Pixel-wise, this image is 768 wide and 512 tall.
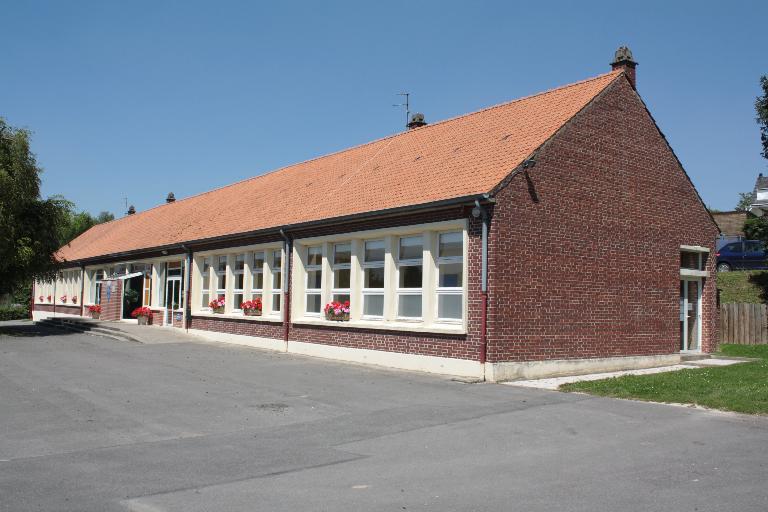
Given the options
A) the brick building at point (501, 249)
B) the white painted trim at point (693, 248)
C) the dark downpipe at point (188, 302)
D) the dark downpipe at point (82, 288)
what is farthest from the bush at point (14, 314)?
the white painted trim at point (693, 248)

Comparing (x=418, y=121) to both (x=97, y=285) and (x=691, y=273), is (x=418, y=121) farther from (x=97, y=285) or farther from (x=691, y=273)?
(x=97, y=285)

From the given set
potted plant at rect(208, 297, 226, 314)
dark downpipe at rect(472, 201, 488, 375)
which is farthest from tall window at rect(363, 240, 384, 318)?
potted plant at rect(208, 297, 226, 314)

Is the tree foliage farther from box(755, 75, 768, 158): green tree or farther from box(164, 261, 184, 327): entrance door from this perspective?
box(164, 261, 184, 327): entrance door

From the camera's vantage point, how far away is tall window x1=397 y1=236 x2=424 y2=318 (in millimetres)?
16406

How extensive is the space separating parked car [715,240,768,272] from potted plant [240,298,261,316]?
73.6 feet

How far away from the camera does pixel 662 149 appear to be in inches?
744

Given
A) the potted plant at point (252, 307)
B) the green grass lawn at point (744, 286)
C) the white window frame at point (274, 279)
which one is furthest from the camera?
the green grass lawn at point (744, 286)

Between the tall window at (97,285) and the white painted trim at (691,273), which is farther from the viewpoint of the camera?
the tall window at (97,285)

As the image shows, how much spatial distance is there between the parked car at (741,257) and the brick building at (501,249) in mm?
14766

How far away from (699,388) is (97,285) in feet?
107

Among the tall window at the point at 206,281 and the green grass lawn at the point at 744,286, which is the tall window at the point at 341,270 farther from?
the green grass lawn at the point at 744,286

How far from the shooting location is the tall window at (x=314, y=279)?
20.0m

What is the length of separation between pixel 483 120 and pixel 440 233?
5274 mm

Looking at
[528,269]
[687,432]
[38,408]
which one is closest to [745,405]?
[687,432]
